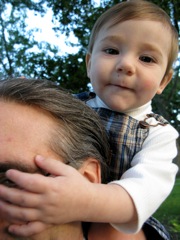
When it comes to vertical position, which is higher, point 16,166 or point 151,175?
point 16,166

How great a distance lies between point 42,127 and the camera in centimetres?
186

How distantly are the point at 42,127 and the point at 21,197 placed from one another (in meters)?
0.46

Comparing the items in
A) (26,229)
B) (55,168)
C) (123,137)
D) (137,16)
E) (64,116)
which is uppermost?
(137,16)

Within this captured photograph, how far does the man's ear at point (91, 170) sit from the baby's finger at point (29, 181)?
522mm

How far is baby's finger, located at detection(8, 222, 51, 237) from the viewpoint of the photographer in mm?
1590

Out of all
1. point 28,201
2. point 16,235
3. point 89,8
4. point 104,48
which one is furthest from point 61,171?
point 89,8

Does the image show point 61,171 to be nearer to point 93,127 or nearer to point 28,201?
point 28,201

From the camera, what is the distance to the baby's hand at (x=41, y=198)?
4.90 feet

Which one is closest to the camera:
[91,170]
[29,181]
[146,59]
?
[29,181]

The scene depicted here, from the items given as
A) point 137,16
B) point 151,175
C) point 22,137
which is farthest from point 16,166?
point 137,16

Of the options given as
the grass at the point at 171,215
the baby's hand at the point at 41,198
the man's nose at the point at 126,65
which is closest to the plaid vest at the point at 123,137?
the man's nose at the point at 126,65

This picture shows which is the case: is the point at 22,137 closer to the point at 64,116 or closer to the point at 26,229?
the point at 64,116

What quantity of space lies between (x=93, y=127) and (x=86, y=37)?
12.4 metres

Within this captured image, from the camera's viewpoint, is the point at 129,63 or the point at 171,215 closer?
the point at 129,63
